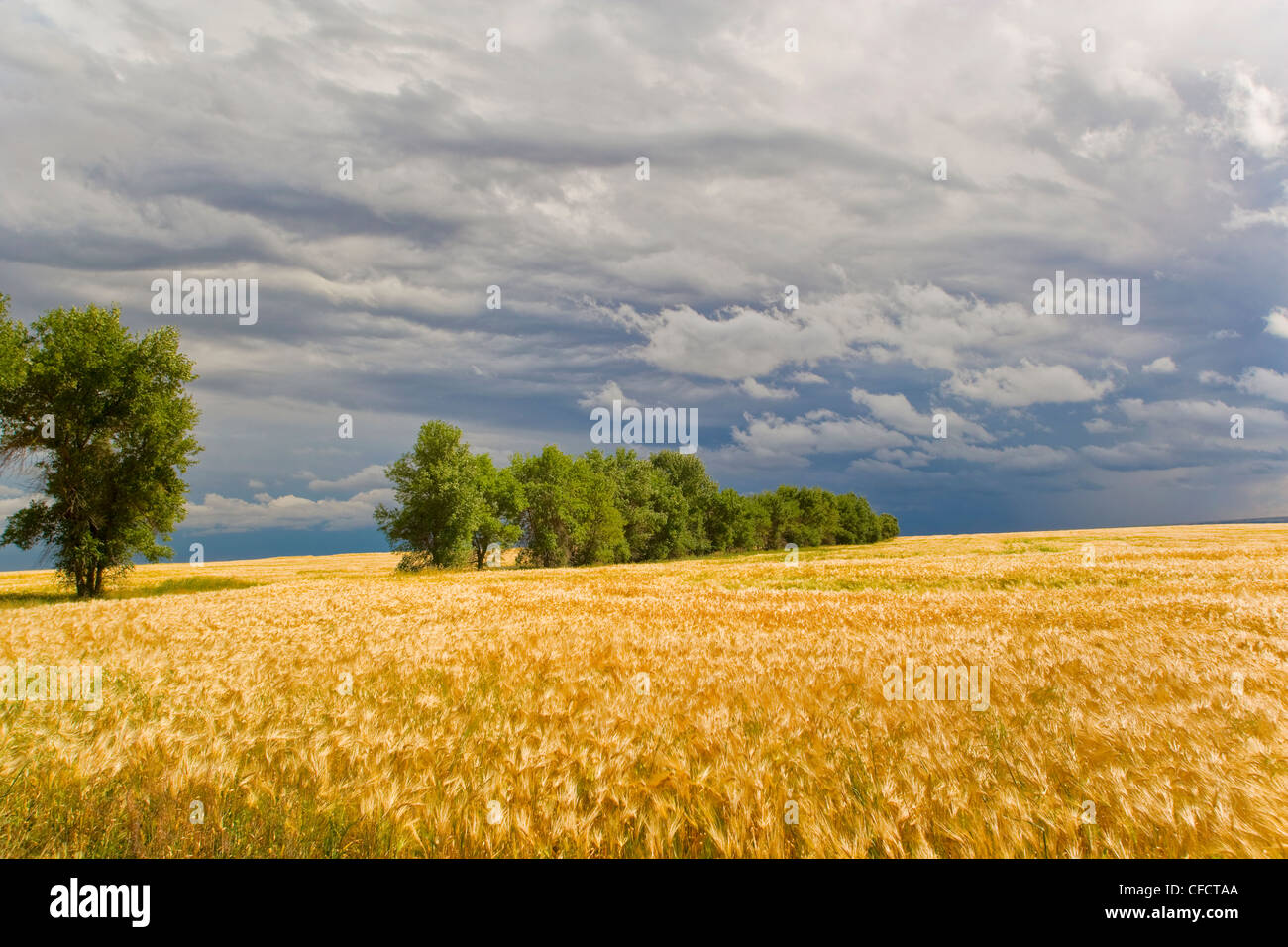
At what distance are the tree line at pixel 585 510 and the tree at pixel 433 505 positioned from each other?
105 mm

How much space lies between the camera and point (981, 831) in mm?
3832

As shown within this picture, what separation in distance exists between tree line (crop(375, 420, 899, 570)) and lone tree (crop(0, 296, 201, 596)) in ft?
105

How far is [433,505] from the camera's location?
68.1 meters

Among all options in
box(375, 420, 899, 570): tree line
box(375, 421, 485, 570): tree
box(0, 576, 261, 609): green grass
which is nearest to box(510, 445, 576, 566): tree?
box(375, 420, 899, 570): tree line

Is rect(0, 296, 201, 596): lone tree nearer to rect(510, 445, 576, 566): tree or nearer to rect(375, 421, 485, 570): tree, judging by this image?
rect(375, 421, 485, 570): tree

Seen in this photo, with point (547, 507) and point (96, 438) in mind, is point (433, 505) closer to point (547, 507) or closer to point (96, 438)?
point (547, 507)

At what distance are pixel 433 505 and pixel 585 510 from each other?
24.0m

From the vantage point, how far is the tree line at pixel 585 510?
6844 centimetres
